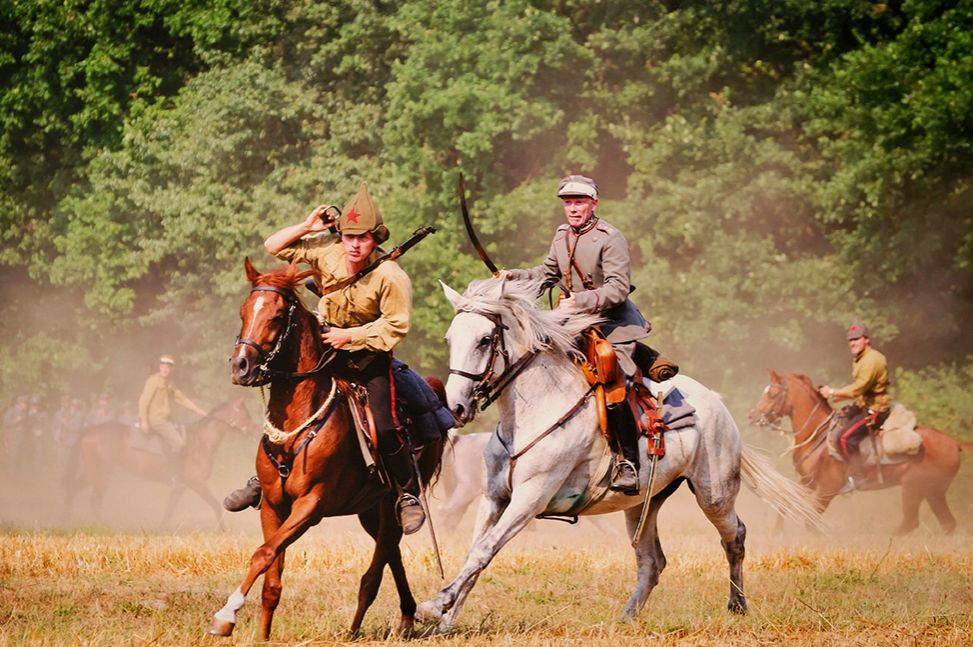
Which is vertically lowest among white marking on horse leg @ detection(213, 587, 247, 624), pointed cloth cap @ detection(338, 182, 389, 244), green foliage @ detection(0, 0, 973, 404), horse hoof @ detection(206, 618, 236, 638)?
horse hoof @ detection(206, 618, 236, 638)

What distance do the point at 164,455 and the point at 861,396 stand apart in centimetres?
1177

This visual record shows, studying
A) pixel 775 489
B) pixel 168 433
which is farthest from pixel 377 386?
pixel 168 433

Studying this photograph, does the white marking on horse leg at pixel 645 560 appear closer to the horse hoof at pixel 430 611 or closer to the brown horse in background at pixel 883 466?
the horse hoof at pixel 430 611

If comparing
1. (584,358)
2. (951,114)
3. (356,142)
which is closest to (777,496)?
(584,358)

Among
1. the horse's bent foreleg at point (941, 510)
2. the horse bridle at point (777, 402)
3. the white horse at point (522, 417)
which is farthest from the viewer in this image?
the horse bridle at point (777, 402)

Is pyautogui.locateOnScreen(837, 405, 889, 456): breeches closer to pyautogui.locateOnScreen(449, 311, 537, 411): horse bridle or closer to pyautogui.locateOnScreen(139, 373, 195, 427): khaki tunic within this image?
pyautogui.locateOnScreen(139, 373, 195, 427): khaki tunic

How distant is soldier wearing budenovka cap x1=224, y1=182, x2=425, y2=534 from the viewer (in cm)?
1024

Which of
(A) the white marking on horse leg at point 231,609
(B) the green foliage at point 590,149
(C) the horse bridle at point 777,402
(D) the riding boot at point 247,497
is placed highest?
(B) the green foliage at point 590,149

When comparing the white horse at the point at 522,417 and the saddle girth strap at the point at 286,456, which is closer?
the white horse at the point at 522,417

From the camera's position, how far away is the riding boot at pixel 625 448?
10.7 meters

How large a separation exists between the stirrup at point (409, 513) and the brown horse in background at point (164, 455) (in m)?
14.2

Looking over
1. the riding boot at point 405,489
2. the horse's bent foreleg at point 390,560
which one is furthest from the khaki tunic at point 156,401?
the riding boot at point 405,489

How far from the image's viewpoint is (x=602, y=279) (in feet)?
35.6

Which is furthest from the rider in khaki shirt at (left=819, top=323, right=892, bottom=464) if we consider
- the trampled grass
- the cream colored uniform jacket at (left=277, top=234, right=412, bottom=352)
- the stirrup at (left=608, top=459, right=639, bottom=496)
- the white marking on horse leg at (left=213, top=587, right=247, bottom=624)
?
the white marking on horse leg at (left=213, top=587, right=247, bottom=624)
